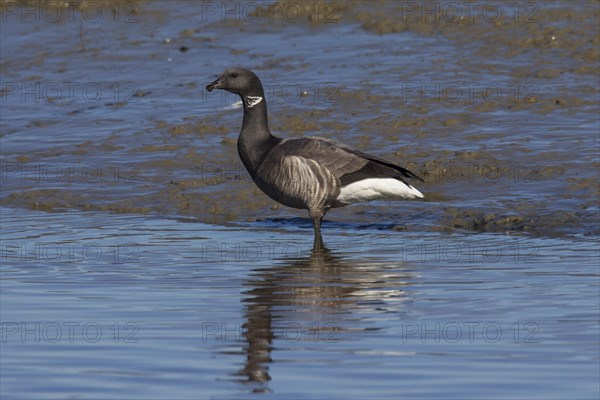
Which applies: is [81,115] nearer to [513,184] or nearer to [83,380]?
[513,184]

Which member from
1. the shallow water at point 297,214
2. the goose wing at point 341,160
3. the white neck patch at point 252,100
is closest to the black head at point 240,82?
the white neck patch at point 252,100

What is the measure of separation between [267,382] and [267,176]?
219 inches

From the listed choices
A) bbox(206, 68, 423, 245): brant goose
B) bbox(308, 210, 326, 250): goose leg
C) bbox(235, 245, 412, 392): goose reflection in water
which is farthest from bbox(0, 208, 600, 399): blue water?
bbox(206, 68, 423, 245): brant goose

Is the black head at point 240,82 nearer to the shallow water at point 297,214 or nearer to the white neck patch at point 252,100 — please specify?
the white neck patch at point 252,100

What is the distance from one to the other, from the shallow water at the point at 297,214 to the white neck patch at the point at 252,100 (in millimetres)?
1390

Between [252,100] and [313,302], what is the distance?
14.2 feet

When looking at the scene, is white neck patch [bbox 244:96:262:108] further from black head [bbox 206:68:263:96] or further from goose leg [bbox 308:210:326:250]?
goose leg [bbox 308:210:326:250]

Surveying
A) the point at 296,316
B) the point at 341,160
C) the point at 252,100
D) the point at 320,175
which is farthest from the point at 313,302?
the point at 252,100

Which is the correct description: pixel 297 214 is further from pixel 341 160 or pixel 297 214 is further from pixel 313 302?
pixel 313 302

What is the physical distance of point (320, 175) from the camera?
42.4 feet

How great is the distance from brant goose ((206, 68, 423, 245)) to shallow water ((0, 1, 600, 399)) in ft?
1.45

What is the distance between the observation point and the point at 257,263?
38.5 feet

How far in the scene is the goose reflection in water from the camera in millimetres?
8438

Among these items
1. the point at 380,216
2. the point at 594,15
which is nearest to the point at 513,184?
the point at 380,216
